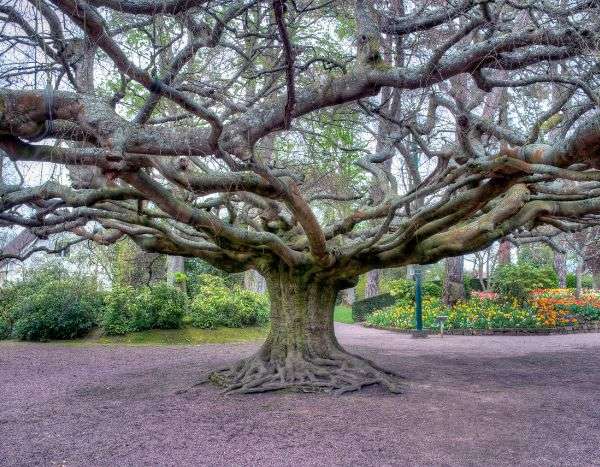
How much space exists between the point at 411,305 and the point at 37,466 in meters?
17.2

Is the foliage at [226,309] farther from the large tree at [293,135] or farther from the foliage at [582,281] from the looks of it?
the foliage at [582,281]

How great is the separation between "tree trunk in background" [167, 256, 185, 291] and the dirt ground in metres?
8.21

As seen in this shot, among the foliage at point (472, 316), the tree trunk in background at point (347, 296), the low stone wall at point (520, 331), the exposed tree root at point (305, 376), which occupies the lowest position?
the exposed tree root at point (305, 376)

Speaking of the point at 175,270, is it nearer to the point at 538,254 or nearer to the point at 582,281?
the point at 538,254

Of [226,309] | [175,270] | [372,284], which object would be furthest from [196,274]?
[372,284]

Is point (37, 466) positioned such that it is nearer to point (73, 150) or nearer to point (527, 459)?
point (73, 150)

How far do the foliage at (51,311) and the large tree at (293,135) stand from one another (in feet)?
18.3

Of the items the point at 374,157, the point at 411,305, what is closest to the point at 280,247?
the point at 374,157

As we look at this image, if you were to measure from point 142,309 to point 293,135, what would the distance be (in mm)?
7541

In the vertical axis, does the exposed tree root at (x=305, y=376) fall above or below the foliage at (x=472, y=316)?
below

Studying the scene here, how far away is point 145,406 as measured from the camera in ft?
22.8

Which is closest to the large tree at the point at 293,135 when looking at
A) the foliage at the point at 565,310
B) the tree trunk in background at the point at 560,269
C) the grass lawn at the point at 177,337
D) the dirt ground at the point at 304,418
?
the dirt ground at the point at 304,418

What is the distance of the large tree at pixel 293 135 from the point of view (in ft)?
15.4

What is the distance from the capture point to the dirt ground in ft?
16.0
